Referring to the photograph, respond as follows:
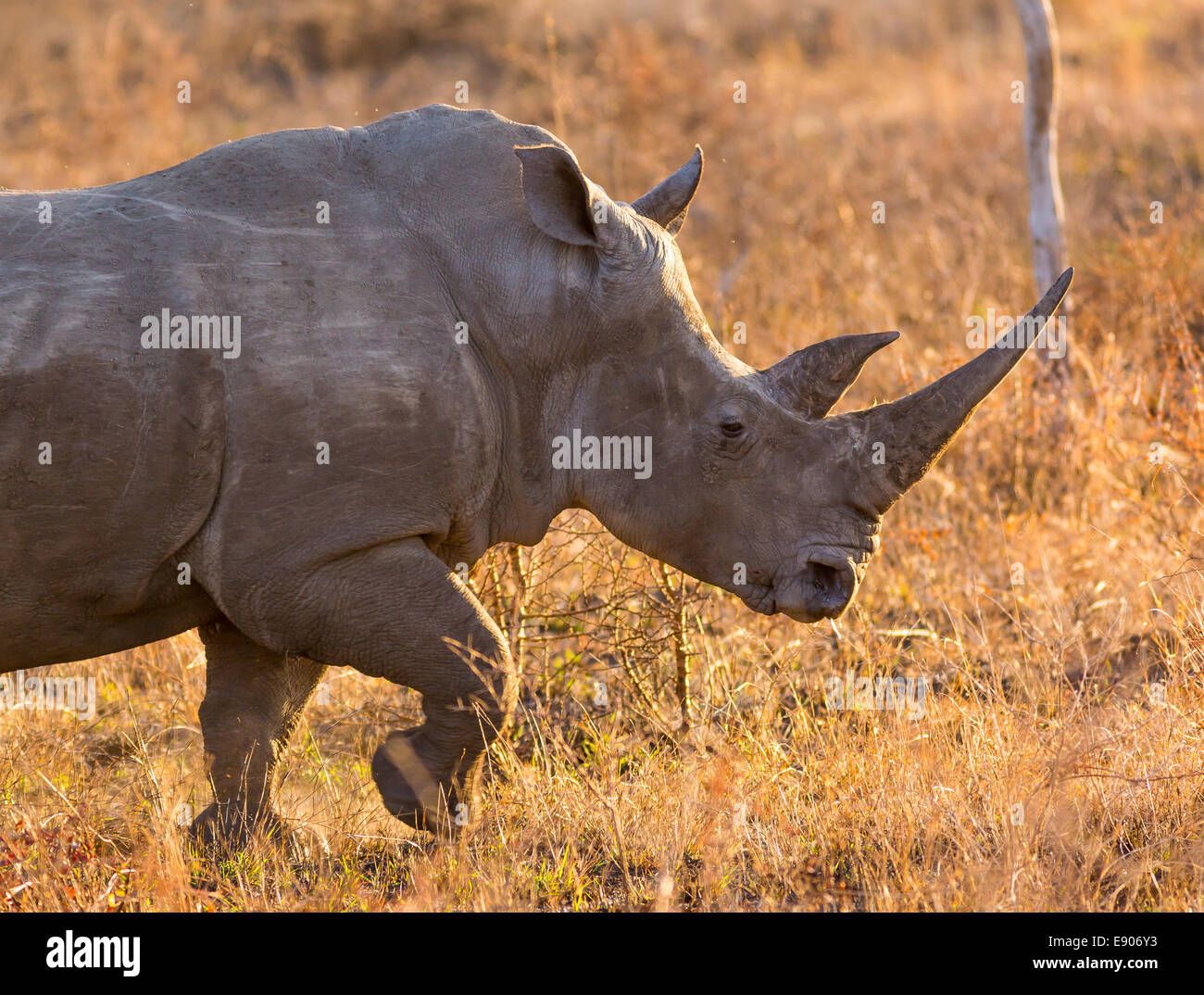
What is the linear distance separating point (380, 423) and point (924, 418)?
5.22ft

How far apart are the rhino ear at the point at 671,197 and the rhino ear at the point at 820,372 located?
2.29 feet

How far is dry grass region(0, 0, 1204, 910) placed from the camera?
13.8 feet

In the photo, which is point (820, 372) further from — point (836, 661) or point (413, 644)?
point (836, 661)

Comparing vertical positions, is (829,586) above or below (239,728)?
above

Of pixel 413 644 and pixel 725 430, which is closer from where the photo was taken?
pixel 413 644

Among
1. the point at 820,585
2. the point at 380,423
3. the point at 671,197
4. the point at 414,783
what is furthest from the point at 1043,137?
the point at 414,783

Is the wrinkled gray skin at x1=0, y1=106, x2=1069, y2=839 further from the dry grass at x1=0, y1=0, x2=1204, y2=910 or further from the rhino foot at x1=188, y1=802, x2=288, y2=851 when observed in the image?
the dry grass at x1=0, y1=0, x2=1204, y2=910

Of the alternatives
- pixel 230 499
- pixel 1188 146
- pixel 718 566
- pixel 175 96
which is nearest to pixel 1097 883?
pixel 718 566

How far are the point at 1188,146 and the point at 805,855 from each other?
9944 mm

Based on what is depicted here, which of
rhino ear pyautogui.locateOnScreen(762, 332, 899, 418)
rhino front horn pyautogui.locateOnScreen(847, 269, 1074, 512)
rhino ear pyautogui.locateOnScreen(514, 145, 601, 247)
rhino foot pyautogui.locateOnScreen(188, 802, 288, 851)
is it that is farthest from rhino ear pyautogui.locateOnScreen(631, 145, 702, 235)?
rhino foot pyautogui.locateOnScreen(188, 802, 288, 851)

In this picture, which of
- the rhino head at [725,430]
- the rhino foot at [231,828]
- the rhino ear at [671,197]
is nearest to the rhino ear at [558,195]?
the rhino head at [725,430]

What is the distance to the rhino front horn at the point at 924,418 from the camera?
4.22 m

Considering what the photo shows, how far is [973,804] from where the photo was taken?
453 cm

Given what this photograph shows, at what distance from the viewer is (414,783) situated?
422cm
